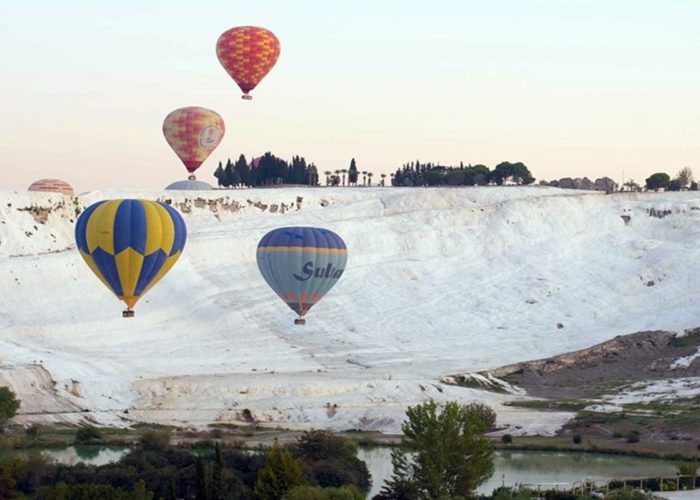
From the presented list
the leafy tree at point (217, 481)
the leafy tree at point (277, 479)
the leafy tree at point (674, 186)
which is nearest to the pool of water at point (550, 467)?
the leafy tree at point (277, 479)

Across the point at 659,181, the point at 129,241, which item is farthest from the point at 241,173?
the point at 129,241

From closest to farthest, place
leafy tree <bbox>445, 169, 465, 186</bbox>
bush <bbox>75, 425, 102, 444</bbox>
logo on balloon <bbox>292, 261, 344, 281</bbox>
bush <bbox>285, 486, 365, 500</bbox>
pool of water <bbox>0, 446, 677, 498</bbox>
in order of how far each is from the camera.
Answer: bush <bbox>285, 486, 365, 500</bbox>, pool of water <bbox>0, 446, 677, 498</bbox>, bush <bbox>75, 425, 102, 444</bbox>, logo on balloon <bbox>292, 261, 344, 281</bbox>, leafy tree <bbox>445, 169, 465, 186</bbox>

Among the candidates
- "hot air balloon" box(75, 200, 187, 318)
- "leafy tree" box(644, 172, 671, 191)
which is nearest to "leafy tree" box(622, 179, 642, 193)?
"leafy tree" box(644, 172, 671, 191)

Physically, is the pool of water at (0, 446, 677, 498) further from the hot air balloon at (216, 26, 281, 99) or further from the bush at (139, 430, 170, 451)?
the hot air balloon at (216, 26, 281, 99)

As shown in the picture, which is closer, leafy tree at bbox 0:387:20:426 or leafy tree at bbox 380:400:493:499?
leafy tree at bbox 380:400:493:499

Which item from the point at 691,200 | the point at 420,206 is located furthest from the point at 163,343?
the point at 691,200

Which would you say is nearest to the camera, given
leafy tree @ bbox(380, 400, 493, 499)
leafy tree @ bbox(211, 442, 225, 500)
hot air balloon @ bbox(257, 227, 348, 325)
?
leafy tree @ bbox(211, 442, 225, 500)

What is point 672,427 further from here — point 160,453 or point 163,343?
point 163,343
